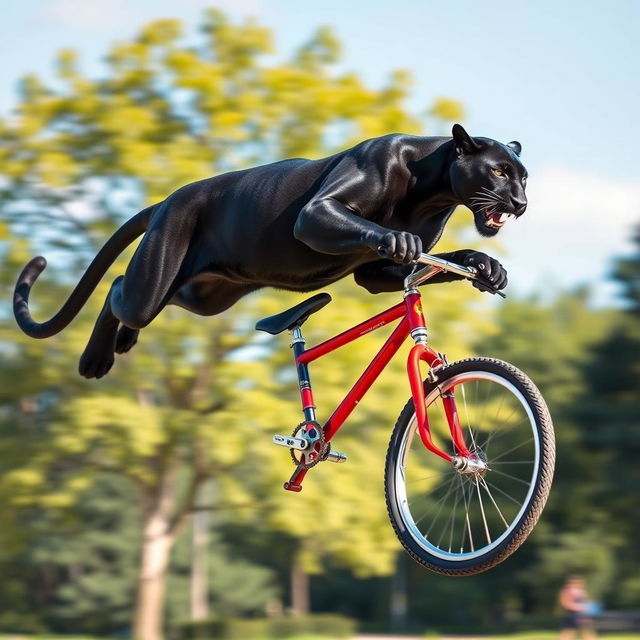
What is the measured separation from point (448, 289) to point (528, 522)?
63.3 feet

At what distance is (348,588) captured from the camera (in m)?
66.2

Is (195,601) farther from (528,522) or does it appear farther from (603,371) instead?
(528,522)

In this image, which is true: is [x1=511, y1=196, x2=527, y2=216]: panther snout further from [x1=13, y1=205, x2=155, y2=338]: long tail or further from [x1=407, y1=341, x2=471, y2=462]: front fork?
[x1=13, y1=205, x2=155, y2=338]: long tail

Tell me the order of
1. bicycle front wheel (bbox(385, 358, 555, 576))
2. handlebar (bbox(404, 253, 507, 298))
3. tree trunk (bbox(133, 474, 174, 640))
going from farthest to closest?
1. tree trunk (bbox(133, 474, 174, 640))
2. handlebar (bbox(404, 253, 507, 298))
3. bicycle front wheel (bbox(385, 358, 555, 576))

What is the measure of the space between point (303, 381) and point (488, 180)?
1648 mm

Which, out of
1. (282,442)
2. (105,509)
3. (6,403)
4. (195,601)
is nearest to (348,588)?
(195,601)

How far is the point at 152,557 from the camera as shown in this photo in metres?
27.9

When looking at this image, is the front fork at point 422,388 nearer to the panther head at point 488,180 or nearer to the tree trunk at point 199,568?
the panther head at point 488,180

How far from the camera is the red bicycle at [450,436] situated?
18.9ft

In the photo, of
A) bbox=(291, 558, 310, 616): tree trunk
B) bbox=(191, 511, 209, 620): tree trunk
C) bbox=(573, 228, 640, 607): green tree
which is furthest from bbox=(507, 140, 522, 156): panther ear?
bbox=(291, 558, 310, 616): tree trunk

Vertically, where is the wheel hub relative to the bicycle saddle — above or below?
below

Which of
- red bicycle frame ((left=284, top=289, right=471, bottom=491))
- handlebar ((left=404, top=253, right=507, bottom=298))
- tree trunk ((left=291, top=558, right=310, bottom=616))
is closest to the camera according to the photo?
handlebar ((left=404, top=253, right=507, bottom=298))

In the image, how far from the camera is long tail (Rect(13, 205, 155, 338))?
24.8ft

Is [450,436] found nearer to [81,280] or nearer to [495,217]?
[495,217]
